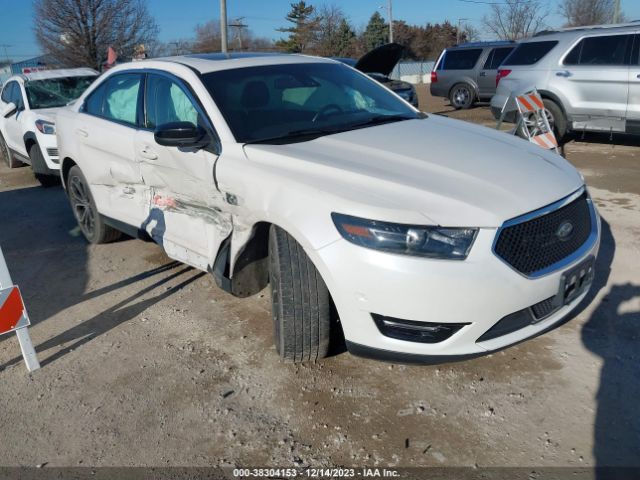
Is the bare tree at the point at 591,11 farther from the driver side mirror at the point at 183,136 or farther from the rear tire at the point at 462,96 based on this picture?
the driver side mirror at the point at 183,136

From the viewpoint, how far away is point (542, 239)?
8.63ft

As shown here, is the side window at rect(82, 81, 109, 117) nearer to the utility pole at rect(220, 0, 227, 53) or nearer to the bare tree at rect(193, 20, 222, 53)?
the utility pole at rect(220, 0, 227, 53)

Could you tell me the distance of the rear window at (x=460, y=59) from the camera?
639 inches

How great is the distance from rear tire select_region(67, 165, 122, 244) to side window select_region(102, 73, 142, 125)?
76cm

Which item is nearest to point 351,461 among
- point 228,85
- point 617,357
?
point 617,357

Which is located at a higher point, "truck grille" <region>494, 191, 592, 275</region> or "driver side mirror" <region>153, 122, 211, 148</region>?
"driver side mirror" <region>153, 122, 211, 148</region>

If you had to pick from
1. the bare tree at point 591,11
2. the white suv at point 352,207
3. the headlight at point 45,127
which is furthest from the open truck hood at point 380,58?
the bare tree at point 591,11

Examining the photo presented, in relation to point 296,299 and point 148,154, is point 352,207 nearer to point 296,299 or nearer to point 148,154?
point 296,299

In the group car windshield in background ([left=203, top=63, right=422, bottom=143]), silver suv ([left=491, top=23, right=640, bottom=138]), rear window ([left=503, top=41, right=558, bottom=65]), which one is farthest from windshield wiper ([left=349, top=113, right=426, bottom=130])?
rear window ([left=503, top=41, right=558, bottom=65])

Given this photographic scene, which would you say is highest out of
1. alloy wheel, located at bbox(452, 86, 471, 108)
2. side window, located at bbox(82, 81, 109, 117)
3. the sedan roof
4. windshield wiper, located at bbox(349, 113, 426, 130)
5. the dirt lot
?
the sedan roof

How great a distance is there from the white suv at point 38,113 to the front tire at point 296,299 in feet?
19.3

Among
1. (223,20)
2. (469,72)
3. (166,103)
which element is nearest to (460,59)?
(469,72)

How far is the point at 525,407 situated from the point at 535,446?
0.28m

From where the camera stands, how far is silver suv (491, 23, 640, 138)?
26.5 feet
